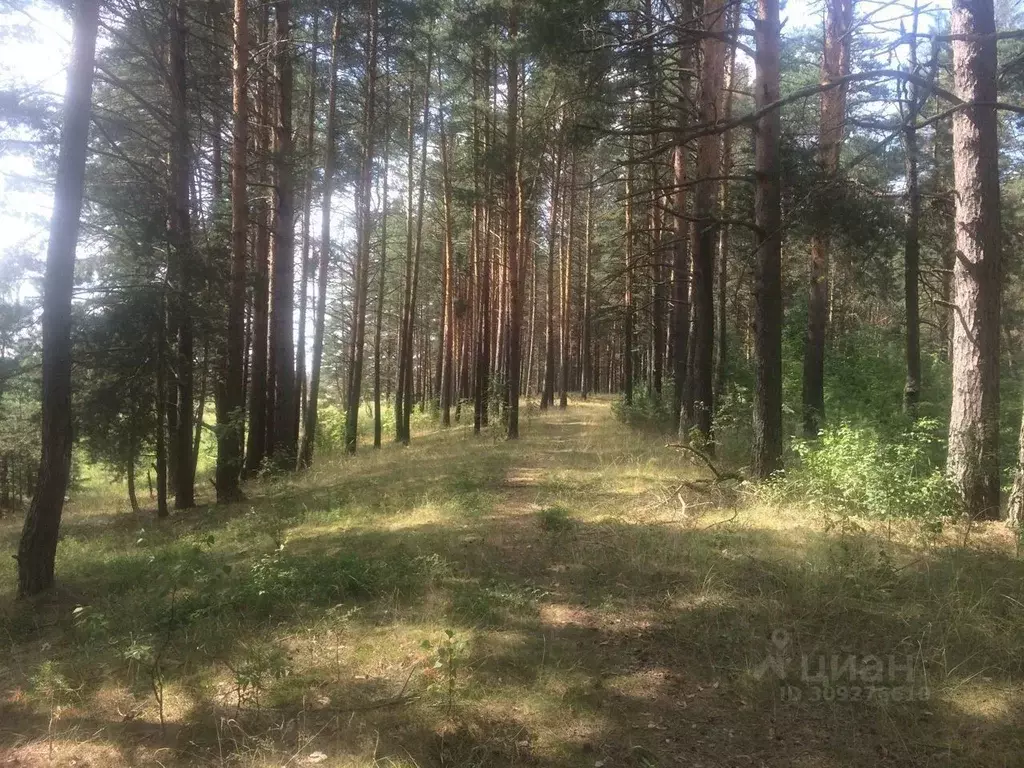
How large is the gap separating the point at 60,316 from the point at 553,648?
635cm

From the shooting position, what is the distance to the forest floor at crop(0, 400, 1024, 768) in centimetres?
340

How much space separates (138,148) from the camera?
41.4ft

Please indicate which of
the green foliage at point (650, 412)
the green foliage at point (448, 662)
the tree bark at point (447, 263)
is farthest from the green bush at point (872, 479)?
the tree bark at point (447, 263)

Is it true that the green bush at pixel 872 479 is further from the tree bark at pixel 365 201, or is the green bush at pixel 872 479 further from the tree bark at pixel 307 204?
the tree bark at pixel 365 201

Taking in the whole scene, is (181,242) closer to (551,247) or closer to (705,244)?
(705,244)

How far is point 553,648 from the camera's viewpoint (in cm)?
429

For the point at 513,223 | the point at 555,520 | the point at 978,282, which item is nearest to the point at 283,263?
the point at 513,223

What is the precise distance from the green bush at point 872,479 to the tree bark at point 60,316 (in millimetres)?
8130

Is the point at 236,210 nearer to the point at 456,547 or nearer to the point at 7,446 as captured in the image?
the point at 456,547

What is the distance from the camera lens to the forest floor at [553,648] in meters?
3.40

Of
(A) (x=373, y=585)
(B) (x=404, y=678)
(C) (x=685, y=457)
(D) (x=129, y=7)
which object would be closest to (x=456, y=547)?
(A) (x=373, y=585)

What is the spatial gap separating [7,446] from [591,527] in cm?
1927

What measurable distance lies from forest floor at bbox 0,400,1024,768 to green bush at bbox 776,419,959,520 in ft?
0.87

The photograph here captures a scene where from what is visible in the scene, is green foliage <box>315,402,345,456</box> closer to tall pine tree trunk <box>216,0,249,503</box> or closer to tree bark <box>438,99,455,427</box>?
tree bark <box>438,99,455,427</box>
